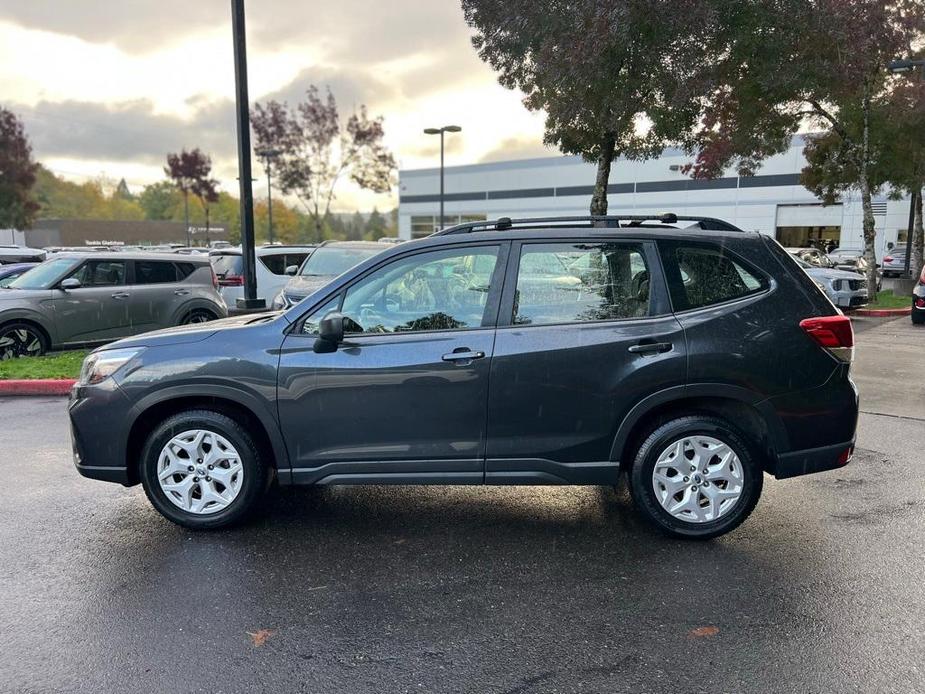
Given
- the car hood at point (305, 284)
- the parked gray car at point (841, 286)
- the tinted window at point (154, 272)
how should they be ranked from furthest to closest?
the parked gray car at point (841, 286), the car hood at point (305, 284), the tinted window at point (154, 272)

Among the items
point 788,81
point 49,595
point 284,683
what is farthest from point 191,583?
point 788,81

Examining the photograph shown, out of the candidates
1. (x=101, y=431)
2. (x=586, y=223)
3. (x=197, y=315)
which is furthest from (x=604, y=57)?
(x=101, y=431)

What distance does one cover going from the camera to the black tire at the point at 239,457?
13.6 ft

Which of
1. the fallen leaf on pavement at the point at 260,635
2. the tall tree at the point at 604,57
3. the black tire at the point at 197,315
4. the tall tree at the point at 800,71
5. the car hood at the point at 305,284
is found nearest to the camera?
the fallen leaf on pavement at the point at 260,635

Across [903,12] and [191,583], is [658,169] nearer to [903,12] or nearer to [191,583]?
[903,12]

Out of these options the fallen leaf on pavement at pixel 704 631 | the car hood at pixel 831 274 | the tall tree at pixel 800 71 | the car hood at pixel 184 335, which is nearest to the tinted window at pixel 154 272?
the car hood at pixel 184 335

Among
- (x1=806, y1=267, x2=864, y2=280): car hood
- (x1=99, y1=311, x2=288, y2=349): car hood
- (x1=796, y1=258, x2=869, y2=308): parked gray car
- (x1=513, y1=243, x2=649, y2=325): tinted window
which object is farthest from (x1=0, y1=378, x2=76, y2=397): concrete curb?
(x1=806, y1=267, x2=864, y2=280): car hood

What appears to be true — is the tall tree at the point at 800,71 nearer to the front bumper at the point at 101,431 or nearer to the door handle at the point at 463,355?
the door handle at the point at 463,355

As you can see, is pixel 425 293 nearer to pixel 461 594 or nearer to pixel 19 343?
pixel 461 594

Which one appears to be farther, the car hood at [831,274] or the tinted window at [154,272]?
the car hood at [831,274]

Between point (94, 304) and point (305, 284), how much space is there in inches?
117

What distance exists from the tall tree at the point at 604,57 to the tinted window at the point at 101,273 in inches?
305

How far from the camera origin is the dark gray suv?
3.98m

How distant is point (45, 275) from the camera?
32.4 feet
